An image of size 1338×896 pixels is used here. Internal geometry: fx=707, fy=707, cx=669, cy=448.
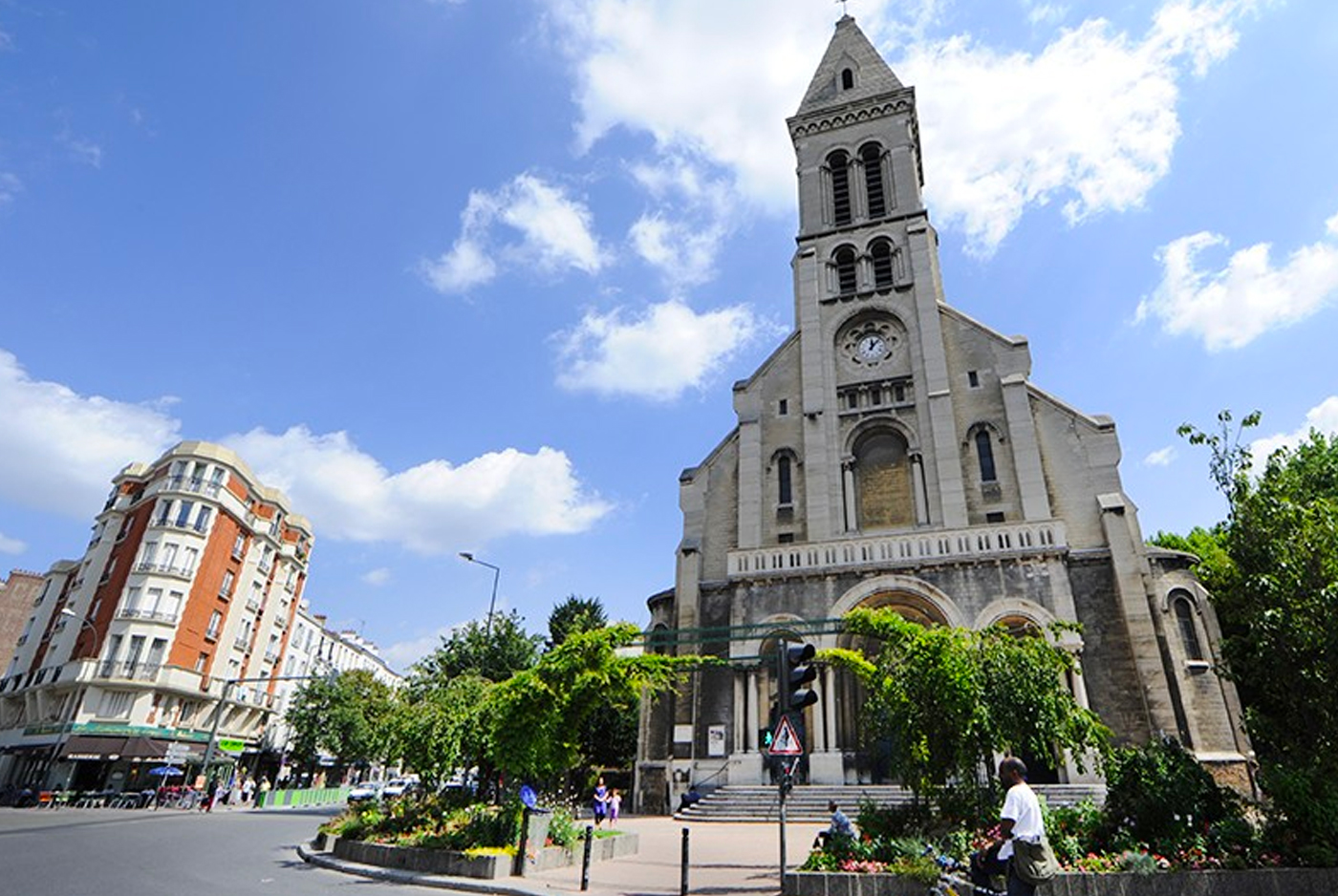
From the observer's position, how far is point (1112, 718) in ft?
65.8

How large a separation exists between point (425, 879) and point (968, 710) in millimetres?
8832

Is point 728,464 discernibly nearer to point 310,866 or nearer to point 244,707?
point 310,866

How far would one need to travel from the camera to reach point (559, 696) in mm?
12992

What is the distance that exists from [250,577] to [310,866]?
3467 centimetres

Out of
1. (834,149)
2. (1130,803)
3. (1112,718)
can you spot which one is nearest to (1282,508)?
(1130,803)

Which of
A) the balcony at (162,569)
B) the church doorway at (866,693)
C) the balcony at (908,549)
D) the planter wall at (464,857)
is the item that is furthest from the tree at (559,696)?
the balcony at (162,569)

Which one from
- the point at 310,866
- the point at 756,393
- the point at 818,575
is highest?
the point at 756,393

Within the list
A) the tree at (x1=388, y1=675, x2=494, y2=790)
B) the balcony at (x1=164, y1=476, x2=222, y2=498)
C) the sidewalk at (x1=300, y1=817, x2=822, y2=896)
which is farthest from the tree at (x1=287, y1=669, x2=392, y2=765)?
the sidewalk at (x1=300, y1=817, x2=822, y2=896)

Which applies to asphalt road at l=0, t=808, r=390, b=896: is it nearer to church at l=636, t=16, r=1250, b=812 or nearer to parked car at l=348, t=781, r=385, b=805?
parked car at l=348, t=781, r=385, b=805

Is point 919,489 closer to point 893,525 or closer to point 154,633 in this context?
point 893,525

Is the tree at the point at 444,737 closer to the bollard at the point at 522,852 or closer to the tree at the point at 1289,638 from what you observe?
the bollard at the point at 522,852

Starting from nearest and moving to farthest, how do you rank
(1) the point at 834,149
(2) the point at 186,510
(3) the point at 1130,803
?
1. (3) the point at 1130,803
2. (1) the point at 834,149
3. (2) the point at 186,510

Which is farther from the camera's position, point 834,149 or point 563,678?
point 834,149

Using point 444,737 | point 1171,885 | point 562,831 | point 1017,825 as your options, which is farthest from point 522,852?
point 1171,885
